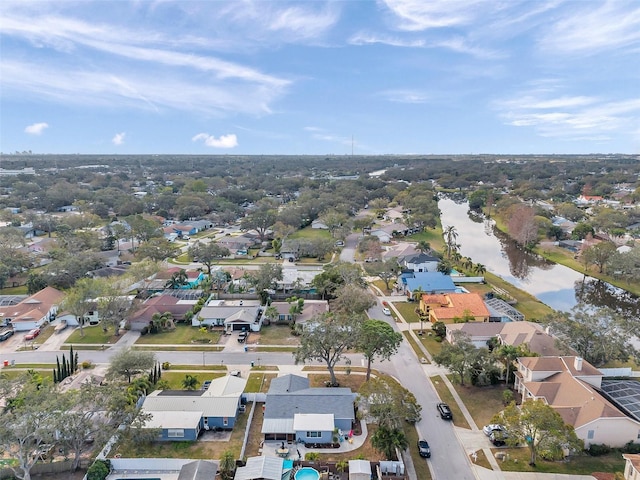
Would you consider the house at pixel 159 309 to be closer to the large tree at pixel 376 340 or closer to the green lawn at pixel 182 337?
the green lawn at pixel 182 337

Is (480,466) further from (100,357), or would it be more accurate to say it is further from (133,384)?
(100,357)

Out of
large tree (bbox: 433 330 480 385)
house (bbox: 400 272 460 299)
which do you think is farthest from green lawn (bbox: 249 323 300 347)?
house (bbox: 400 272 460 299)

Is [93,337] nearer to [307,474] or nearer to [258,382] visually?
[258,382]

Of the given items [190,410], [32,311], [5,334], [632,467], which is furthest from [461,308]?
[5,334]

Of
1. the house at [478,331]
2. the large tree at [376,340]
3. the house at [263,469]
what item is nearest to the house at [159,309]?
the large tree at [376,340]

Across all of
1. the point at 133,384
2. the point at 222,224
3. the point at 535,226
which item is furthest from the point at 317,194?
the point at 133,384
